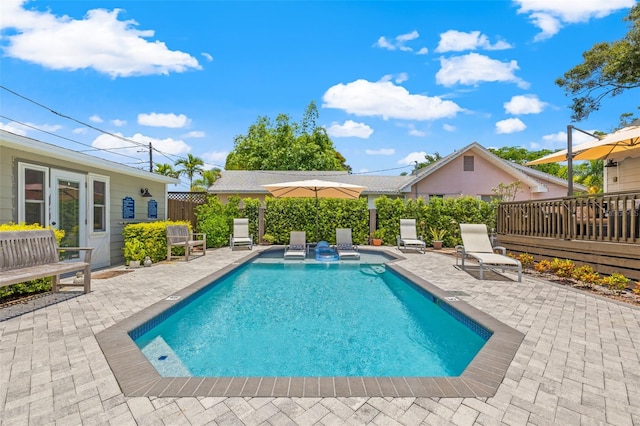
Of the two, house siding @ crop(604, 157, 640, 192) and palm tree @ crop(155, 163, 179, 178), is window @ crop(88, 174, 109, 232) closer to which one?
house siding @ crop(604, 157, 640, 192)

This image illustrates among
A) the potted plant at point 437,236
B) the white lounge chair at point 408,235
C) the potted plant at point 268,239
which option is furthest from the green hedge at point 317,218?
the potted plant at point 437,236

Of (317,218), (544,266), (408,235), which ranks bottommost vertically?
(544,266)

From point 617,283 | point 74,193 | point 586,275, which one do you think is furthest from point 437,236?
point 74,193

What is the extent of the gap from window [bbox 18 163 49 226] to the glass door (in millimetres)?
205

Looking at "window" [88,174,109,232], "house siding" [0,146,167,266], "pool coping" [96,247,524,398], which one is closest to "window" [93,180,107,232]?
"window" [88,174,109,232]

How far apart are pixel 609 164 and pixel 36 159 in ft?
57.2

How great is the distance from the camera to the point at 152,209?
1188cm

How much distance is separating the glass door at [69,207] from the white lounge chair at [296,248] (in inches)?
235

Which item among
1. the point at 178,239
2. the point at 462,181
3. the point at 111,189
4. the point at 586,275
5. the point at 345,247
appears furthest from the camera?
the point at 462,181

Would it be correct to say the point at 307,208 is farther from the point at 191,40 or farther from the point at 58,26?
the point at 58,26

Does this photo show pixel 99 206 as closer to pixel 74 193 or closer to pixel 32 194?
pixel 74 193

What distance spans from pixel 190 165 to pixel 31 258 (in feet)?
104

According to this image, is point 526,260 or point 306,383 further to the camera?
point 526,260

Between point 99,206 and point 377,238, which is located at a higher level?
point 99,206
